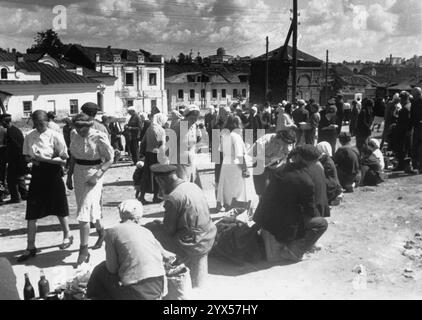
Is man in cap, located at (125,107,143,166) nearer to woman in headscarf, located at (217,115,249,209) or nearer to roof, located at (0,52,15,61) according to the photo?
woman in headscarf, located at (217,115,249,209)

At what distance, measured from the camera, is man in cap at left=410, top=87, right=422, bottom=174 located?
11016 mm

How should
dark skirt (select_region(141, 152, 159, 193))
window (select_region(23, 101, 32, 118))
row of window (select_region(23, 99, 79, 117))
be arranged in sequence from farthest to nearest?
row of window (select_region(23, 99, 79, 117)) → window (select_region(23, 101, 32, 118)) → dark skirt (select_region(141, 152, 159, 193))

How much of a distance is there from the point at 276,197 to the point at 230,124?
250cm

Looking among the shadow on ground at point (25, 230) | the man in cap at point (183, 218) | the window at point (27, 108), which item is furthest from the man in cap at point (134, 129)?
the window at point (27, 108)

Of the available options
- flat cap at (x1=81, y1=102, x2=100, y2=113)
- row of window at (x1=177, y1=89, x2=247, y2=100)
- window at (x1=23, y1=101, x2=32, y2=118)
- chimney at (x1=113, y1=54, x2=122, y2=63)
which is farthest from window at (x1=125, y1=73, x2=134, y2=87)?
flat cap at (x1=81, y1=102, x2=100, y2=113)

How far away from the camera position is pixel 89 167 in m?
6.38

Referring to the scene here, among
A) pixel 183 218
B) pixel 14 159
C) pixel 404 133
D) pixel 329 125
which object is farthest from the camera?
pixel 329 125

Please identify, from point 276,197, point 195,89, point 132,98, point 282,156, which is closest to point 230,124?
point 282,156

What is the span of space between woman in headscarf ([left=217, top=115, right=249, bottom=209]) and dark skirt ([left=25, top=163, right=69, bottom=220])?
116 inches

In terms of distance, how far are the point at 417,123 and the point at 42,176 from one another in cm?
841

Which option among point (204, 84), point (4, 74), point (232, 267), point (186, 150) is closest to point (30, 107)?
point (4, 74)

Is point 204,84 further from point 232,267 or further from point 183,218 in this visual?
point 183,218

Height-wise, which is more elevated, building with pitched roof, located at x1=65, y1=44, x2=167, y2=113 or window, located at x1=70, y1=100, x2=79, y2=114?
building with pitched roof, located at x1=65, y1=44, x2=167, y2=113
